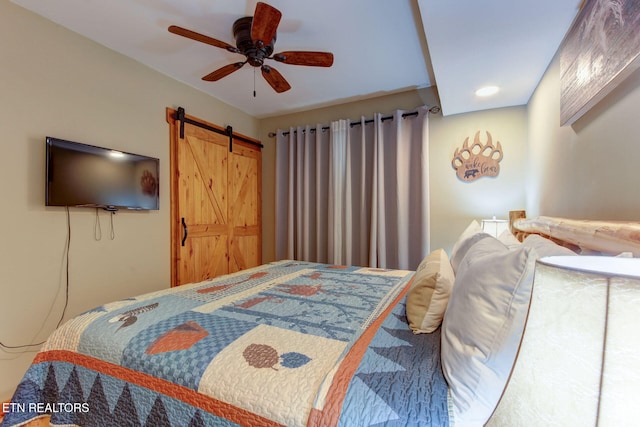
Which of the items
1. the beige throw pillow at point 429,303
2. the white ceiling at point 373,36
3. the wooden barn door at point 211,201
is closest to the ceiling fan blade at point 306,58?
the white ceiling at point 373,36

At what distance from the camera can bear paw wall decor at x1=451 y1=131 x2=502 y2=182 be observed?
108 inches

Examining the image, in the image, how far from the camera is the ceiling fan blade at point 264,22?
4.71ft

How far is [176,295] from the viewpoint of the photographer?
58.7 inches

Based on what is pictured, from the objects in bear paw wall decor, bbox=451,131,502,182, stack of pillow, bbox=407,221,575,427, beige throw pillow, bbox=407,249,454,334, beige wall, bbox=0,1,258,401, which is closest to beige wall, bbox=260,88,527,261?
bear paw wall decor, bbox=451,131,502,182

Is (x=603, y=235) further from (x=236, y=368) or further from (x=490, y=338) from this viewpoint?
(x=236, y=368)

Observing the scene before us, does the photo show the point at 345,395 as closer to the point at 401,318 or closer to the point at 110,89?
the point at 401,318

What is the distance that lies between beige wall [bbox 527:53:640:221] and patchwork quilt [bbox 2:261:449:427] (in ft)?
3.12

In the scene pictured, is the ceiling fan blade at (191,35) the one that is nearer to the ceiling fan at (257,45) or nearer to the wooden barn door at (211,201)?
the ceiling fan at (257,45)

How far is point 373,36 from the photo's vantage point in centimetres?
209

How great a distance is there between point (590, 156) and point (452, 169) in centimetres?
169

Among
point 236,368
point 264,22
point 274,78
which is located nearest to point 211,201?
point 274,78

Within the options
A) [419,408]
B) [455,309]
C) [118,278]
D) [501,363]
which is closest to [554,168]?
[455,309]

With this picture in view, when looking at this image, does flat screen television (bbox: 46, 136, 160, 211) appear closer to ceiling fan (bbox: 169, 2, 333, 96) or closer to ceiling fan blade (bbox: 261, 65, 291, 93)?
ceiling fan (bbox: 169, 2, 333, 96)

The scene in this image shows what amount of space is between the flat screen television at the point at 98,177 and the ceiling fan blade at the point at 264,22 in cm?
153
